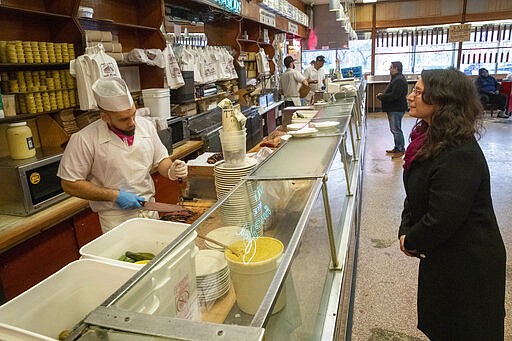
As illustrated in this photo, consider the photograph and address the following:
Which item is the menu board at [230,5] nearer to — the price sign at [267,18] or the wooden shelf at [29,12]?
the price sign at [267,18]


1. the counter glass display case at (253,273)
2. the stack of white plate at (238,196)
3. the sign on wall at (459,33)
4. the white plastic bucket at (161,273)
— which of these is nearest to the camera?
the counter glass display case at (253,273)

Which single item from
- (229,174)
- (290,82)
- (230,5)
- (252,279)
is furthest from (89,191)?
(290,82)

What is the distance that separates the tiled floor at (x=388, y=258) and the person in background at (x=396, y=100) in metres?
0.40

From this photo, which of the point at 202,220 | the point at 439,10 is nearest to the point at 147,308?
the point at 202,220

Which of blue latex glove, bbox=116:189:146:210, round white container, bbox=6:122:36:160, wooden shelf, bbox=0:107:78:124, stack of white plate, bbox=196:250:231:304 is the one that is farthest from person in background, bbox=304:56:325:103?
stack of white plate, bbox=196:250:231:304

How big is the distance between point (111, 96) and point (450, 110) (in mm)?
1634

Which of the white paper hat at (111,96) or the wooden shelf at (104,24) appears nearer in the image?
the white paper hat at (111,96)

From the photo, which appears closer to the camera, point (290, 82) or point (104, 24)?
point (104, 24)

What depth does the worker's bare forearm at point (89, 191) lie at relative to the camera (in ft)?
6.89

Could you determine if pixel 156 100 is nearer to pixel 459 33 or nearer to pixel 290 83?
pixel 290 83

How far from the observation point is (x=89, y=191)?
2.11 metres

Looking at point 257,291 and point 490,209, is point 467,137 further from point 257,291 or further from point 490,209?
point 257,291

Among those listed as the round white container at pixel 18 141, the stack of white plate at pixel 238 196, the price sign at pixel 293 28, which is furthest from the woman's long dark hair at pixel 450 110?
the price sign at pixel 293 28

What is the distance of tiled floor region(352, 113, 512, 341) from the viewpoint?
2.64 m
